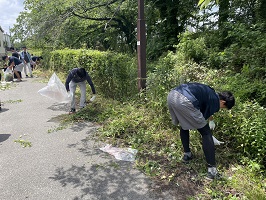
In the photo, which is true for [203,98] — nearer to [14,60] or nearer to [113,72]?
[113,72]

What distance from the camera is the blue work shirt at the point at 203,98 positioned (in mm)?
3092

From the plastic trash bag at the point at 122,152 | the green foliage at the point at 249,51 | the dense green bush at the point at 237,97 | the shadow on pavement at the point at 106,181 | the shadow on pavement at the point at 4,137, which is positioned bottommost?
the shadow on pavement at the point at 106,181

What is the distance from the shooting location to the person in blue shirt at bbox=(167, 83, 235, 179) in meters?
3.07

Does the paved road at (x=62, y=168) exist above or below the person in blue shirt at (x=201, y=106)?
below

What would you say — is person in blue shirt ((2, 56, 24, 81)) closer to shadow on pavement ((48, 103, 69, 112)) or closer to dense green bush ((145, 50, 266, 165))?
shadow on pavement ((48, 103, 69, 112))

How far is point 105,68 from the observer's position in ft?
22.9

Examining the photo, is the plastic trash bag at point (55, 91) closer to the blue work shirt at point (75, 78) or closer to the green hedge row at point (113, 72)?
the blue work shirt at point (75, 78)

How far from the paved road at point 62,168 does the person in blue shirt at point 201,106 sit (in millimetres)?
796

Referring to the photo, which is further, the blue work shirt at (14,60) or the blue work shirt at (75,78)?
the blue work shirt at (14,60)

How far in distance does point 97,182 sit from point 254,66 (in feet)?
13.1

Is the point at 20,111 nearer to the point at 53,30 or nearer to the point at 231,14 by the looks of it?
the point at 53,30

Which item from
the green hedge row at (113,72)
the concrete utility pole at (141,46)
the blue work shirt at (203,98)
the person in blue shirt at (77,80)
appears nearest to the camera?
the blue work shirt at (203,98)

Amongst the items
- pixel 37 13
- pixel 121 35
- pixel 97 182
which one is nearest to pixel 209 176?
pixel 97 182

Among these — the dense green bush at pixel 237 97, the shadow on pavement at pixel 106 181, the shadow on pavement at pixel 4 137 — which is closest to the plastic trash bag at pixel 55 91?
the shadow on pavement at pixel 4 137
